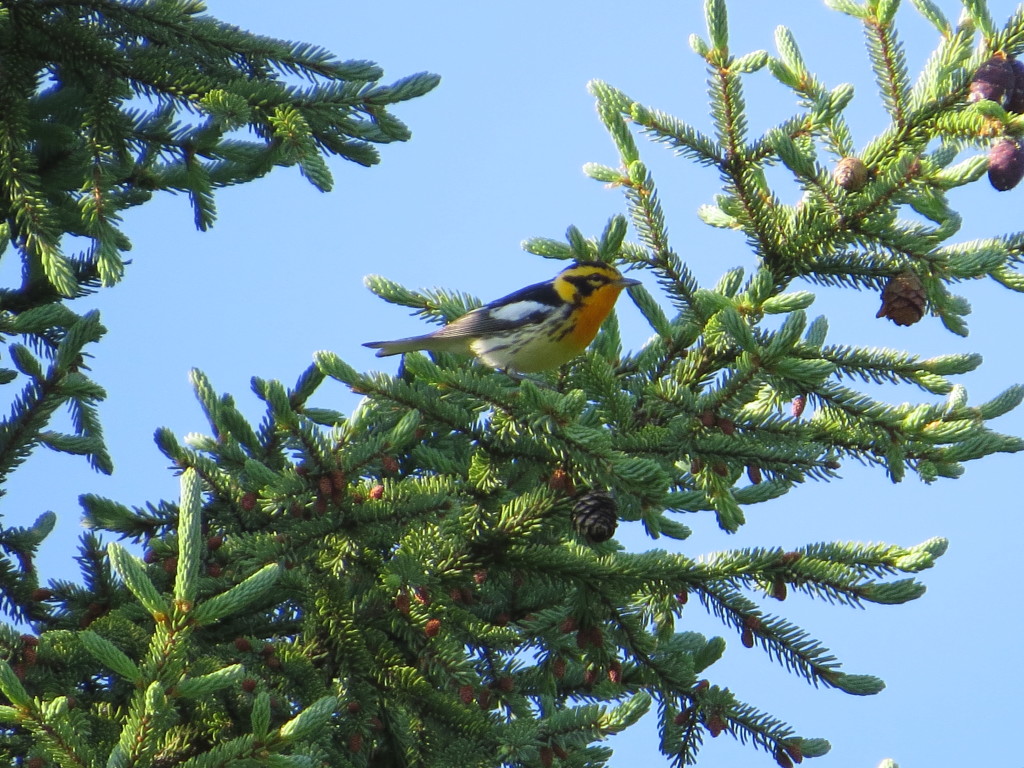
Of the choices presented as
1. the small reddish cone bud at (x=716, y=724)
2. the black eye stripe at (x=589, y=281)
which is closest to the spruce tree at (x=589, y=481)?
the small reddish cone bud at (x=716, y=724)

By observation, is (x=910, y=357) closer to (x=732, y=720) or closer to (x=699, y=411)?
(x=699, y=411)

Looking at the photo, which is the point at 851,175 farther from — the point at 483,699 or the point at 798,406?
the point at 483,699

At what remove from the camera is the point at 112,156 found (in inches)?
156

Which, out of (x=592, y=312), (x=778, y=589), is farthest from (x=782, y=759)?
(x=592, y=312)

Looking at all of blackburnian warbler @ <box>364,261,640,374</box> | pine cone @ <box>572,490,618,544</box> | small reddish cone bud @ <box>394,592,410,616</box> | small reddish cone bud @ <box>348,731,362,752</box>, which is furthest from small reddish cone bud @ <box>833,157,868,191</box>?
small reddish cone bud @ <box>348,731,362,752</box>

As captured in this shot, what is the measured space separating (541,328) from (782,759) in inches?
88.5

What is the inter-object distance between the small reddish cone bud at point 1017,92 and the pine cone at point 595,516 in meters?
1.83

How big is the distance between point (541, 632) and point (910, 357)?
4.75 ft

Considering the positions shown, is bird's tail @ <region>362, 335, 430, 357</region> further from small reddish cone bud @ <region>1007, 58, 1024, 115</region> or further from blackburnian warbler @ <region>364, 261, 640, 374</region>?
small reddish cone bud @ <region>1007, 58, 1024, 115</region>

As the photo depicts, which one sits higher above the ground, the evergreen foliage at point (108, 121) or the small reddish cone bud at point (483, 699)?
the evergreen foliage at point (108, 121)

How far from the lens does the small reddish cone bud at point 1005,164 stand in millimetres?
3516

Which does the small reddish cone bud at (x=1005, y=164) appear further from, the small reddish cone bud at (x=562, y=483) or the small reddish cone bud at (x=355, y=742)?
the small reddish cone bud at (x=355, y=742)

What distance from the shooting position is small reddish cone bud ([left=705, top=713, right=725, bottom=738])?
331 centimetres

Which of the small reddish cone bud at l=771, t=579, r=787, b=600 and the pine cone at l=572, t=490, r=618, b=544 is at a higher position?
the pine cone at l=572, t=490, r=618, b=544
